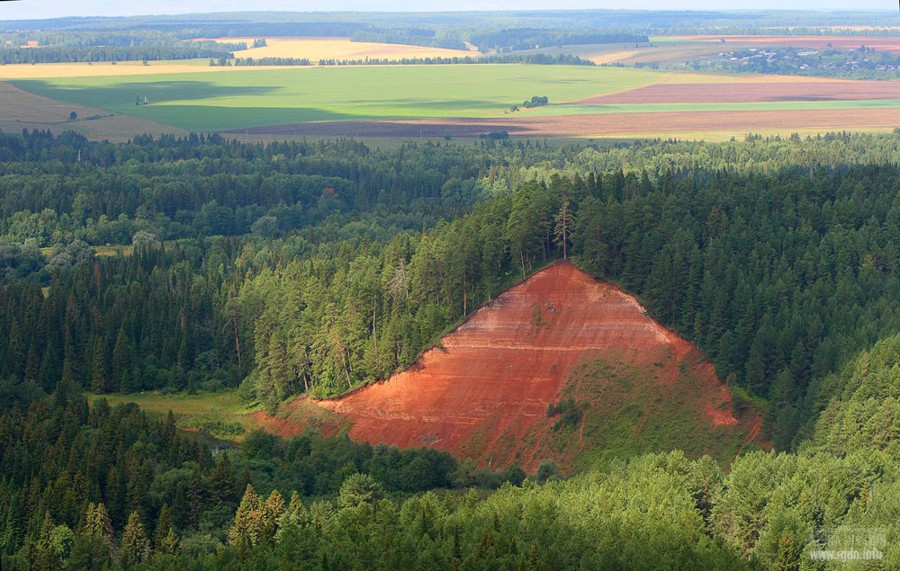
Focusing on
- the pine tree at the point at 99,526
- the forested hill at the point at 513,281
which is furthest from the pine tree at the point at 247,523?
the forested hill at the point at 513,281

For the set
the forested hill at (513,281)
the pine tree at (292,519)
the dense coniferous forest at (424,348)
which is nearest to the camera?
the dense coniferous forest at (424,348)

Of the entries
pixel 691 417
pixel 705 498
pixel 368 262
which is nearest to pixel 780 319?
pixel 691 417

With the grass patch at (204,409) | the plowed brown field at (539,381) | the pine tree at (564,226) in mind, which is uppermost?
the pine tree at (564,226)

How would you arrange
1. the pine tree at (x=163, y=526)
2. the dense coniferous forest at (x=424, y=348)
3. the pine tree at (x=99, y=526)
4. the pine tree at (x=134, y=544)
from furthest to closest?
the pine tree at (x=99, y=526)
the pine tree at (x=163, y=526)
the pine tree at (x=134, y=544)
the dense coniferous forest at (x=424, y=348)

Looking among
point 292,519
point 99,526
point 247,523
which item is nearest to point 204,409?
point 99,526

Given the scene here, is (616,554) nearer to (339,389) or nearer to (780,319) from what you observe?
(780,319)

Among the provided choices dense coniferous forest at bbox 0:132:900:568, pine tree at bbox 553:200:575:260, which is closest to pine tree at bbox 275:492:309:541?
dense coniferous forest at bbox 0:132:900:568

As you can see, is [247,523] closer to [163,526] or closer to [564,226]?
[163,526]

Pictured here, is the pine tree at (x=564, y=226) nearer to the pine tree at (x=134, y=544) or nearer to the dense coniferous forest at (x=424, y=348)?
the dense coniferous forest at (x=424, y=348)

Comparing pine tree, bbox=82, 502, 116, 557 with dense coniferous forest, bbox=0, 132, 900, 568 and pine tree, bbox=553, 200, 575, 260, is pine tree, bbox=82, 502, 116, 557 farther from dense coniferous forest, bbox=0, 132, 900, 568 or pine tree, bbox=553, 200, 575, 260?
pine tree, bbox=553, 200, 575, 260
